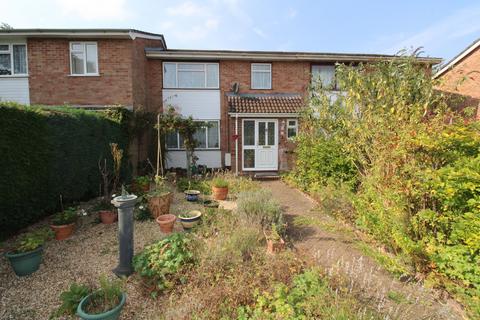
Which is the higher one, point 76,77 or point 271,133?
point 76,77

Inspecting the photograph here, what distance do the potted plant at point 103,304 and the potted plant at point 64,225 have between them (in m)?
2.59

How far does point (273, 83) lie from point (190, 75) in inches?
161

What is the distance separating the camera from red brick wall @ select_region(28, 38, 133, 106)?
954cm

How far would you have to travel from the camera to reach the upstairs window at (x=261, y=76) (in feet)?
38.7

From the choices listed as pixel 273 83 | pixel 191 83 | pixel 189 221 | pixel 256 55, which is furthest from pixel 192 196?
pixel 256 55

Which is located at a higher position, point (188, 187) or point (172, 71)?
point (172, 71)

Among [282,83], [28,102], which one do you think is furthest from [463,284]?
[28,102]

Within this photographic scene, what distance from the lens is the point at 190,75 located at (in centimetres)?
1146

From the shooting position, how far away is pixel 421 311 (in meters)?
2.64

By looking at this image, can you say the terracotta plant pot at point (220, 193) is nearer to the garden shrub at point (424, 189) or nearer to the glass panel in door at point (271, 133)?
the garden shrub at point (424, 189)

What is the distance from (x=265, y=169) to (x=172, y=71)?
6.48 meters

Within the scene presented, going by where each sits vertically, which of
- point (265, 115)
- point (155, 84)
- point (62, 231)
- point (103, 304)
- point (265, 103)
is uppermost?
point (155, 84)

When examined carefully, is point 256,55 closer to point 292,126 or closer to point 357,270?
point 292,126

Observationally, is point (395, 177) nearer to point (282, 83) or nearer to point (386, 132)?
point (386, 132)
